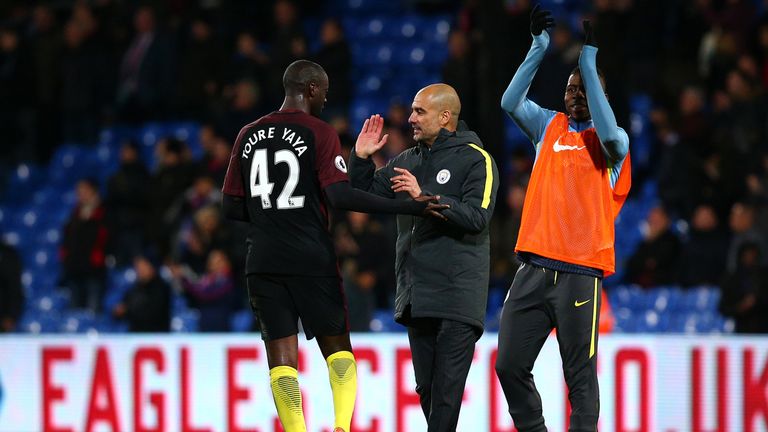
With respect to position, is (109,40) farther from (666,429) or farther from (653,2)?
(666,429)

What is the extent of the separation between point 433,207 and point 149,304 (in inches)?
270

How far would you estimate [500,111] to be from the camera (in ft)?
40.8

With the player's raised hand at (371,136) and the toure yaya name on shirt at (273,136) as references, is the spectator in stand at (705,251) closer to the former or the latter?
the player's raised hand at (371,136)

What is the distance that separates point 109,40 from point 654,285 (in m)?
7.77

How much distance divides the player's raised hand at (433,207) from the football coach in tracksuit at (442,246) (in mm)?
21

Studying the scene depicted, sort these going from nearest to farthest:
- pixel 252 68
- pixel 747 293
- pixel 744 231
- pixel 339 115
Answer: pixel 747 293 → pixel 744 231 → pixel 339 115 → pixel 252 68

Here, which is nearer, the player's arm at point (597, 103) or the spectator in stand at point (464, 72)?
the player's arm at point (597, 103)

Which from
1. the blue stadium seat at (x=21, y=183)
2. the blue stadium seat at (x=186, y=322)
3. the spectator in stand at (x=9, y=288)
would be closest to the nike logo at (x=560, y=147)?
the blue stadium seat at (x=186, y=322)

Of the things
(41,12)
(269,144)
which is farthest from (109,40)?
(269,144)

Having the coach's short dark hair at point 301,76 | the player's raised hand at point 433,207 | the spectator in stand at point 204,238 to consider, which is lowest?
the spectator in stand at point 204,238

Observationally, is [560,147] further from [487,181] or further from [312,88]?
[312,88]

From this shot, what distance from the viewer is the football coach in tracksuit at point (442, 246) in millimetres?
6312

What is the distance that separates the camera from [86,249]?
560 inches

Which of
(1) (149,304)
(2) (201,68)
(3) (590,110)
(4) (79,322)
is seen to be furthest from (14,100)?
(3) (590,110)
